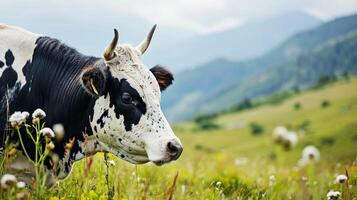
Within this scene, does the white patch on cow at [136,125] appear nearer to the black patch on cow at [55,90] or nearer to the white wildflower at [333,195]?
the black patch on cow at [55,90]

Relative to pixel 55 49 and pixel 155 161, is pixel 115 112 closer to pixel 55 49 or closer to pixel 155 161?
pixel 155 161

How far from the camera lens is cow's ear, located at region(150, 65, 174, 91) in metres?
6.99

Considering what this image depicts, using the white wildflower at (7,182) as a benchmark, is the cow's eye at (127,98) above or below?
above

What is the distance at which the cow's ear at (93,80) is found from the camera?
609cm

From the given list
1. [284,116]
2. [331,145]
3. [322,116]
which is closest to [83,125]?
[331,145]

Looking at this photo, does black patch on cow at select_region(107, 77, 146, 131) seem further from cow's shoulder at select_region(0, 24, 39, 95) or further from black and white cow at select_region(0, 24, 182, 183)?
cow's shoulder at select_region(0, 24, 39, 95)

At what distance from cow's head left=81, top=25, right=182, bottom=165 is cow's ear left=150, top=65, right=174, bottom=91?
538 mm

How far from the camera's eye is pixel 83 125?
659 centimetres

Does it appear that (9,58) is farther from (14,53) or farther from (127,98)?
(127,98)

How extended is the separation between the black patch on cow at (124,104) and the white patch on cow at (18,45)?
1.31 m

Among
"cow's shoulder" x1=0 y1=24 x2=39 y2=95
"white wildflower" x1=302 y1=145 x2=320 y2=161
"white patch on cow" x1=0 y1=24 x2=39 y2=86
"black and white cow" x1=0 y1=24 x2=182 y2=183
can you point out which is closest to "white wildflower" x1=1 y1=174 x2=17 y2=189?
"white wildflower" x1=302 y1=145 x2=320 y2=161

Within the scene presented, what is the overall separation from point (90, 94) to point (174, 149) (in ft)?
4.58

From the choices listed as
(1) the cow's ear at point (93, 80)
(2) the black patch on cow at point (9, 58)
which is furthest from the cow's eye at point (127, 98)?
(2) the black patch on cow at point (9, 58)

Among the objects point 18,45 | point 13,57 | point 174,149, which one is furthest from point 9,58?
point 174,149
